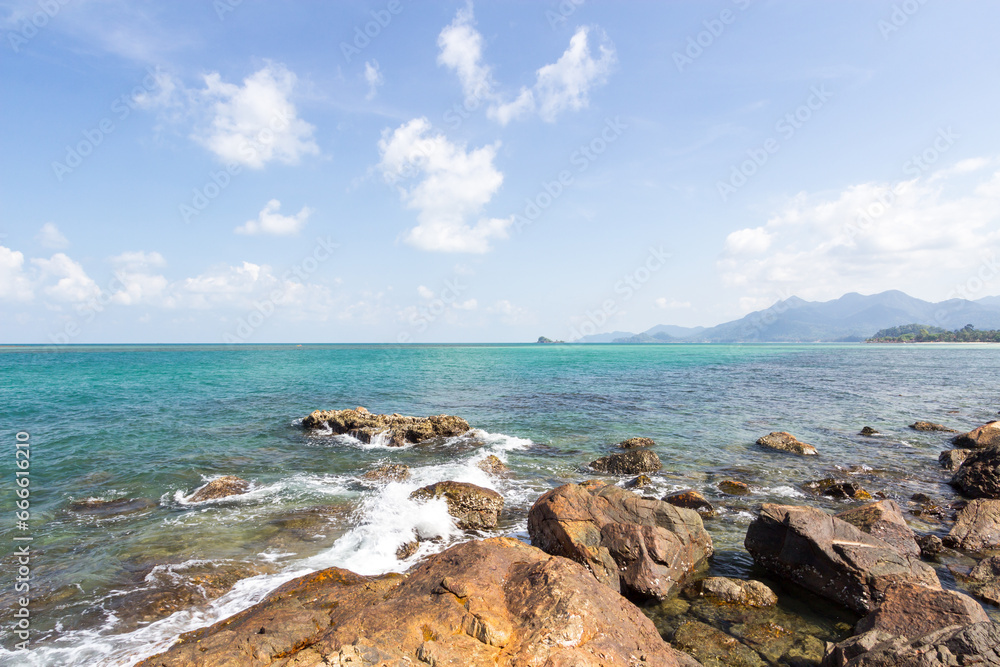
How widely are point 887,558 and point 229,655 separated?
11796 mm

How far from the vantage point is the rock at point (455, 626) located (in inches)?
209

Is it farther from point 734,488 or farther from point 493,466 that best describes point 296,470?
point 734,488

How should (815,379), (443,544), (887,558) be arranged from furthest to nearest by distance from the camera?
(815,379) < (443,544) < (887,558)

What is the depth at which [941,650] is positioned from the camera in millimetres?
5125

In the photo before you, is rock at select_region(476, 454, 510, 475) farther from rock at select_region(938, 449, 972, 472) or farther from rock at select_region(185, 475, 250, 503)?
rock at select_region(938, 449, 972, 472)

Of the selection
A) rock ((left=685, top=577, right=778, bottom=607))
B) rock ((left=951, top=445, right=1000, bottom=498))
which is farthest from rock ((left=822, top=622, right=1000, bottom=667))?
rock ((left=951, top=445, right=1000, bottom=498))

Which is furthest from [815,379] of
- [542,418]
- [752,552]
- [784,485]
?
[752,552]

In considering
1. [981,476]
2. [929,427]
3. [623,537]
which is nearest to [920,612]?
[623,537]

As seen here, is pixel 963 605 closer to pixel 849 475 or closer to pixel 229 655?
pixel 229 655

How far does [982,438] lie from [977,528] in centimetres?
1310

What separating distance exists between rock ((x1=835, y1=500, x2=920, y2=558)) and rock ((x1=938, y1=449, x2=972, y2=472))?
10881mm

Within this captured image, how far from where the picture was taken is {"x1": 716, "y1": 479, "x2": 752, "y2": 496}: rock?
15156 mm

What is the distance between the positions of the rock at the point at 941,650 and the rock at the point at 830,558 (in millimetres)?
3063

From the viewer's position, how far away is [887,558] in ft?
28.9
